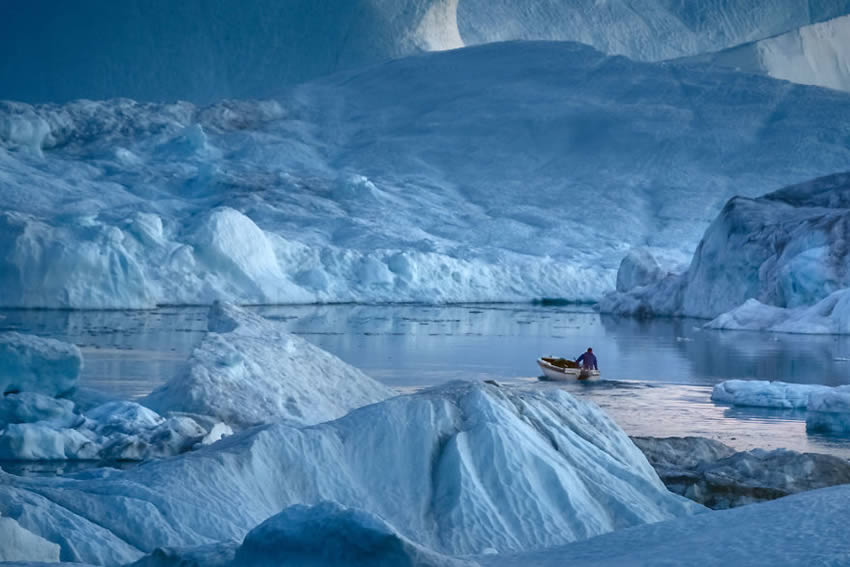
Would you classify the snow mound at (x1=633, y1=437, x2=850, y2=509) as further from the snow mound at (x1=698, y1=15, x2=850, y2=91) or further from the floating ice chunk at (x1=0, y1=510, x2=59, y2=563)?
the snow mound at (x1=698, y1=15, x2=850, y2=91)

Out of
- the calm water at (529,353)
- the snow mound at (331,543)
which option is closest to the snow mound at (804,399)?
the calm water at (529,353)

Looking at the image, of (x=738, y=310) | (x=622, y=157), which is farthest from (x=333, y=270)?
(x=622, y=157)

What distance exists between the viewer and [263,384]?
10383mm

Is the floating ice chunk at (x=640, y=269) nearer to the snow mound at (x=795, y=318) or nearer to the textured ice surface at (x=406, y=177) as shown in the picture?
the textured ice surface at (x=406, y=177)

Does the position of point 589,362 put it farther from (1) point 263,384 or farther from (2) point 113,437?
(2) point 113,437

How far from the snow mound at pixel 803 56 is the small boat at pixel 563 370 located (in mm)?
43989

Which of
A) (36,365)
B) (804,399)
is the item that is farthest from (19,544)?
(804,399)

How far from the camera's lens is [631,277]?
1282 inches

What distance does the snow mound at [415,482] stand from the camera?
18.6 feet

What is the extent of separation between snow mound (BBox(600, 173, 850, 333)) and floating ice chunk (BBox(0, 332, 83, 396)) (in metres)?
16.0

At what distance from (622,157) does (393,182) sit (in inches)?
350

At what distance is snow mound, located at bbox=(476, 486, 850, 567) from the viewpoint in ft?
12.9

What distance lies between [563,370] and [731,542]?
1230 centimetres

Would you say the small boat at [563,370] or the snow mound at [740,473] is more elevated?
the small boat at [563,370]
